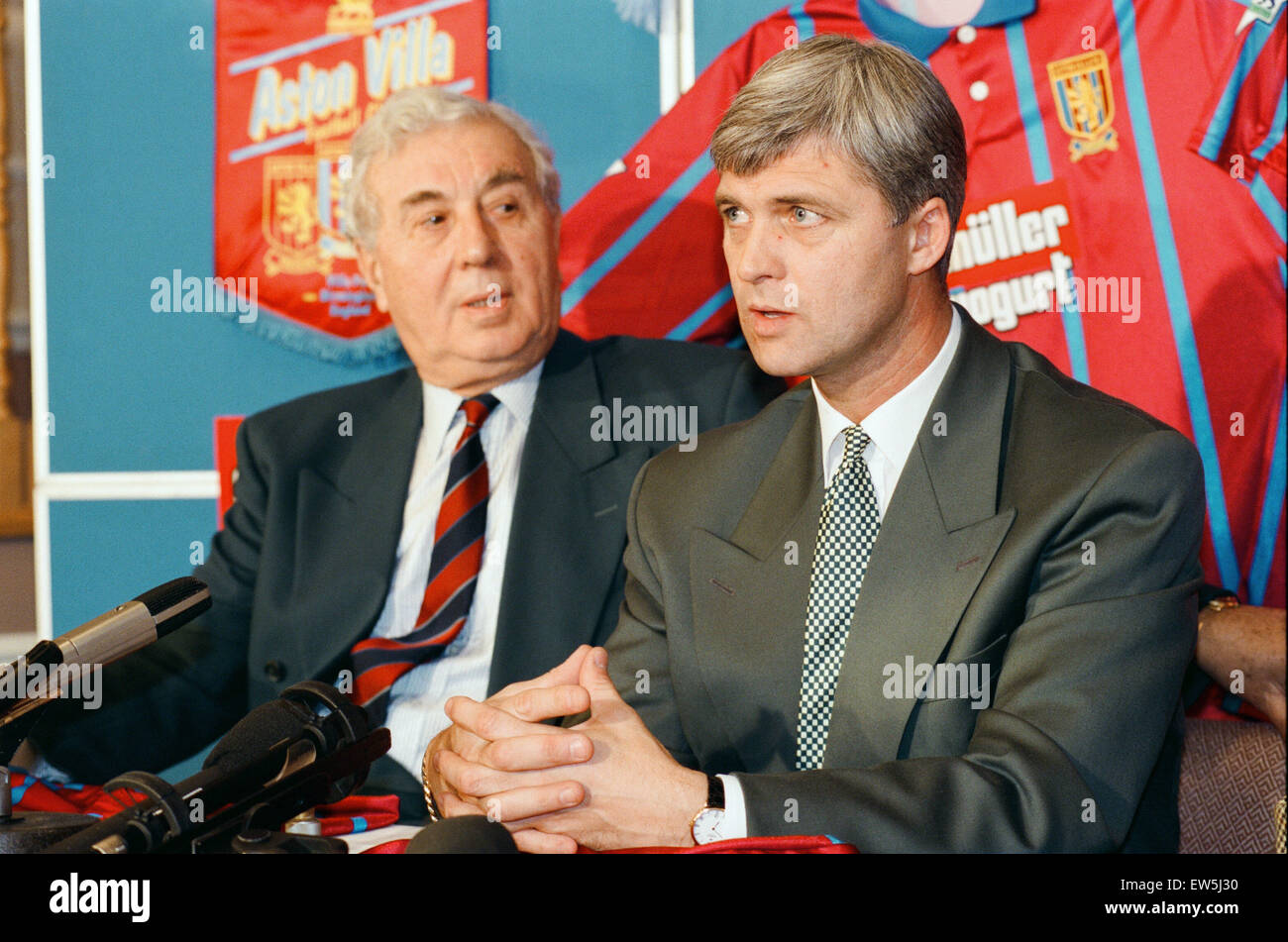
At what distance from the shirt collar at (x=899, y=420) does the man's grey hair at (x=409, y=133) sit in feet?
Answer: 3.26

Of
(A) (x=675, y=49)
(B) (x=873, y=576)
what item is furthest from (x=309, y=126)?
(B) (x=873, y=576)

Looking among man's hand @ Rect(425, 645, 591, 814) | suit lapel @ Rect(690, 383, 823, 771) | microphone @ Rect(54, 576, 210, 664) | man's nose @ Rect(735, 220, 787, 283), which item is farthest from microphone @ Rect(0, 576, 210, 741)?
man's nose @ Rect(735, 220, 787, 283)

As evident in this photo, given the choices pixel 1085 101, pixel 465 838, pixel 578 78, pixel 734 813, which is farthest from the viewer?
pixel 578 78

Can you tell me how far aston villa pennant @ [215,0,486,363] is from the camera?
8.62ft

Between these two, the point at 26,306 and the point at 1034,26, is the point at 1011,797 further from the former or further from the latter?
the point at 26,306

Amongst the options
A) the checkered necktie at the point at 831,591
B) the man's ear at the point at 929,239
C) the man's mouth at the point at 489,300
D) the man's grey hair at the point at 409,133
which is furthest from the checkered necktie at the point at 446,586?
the man's ear at the point at 929,239

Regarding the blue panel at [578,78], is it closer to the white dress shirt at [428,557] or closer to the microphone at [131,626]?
the white dress shirt at [428,557]

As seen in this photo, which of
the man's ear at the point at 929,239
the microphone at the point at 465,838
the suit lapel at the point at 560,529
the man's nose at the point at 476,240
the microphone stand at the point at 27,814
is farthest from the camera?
the man's nose at the point at 476,240

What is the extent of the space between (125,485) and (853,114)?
1.78 m

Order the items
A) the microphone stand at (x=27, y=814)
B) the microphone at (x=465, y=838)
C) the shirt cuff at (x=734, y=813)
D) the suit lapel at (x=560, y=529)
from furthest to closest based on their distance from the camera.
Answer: the suit lapel at (x=560, y=529)
the shirt cuff at (x=734, y=813)
the microphone stand at (x=27, y=814)
the microphone at (x=465, y=838)

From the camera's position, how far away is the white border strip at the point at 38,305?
2.67 metres

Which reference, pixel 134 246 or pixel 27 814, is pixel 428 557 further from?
pixel 27 814

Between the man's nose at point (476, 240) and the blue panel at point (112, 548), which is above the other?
the man's nose at point (476, 240)

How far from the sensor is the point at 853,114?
1.71m
